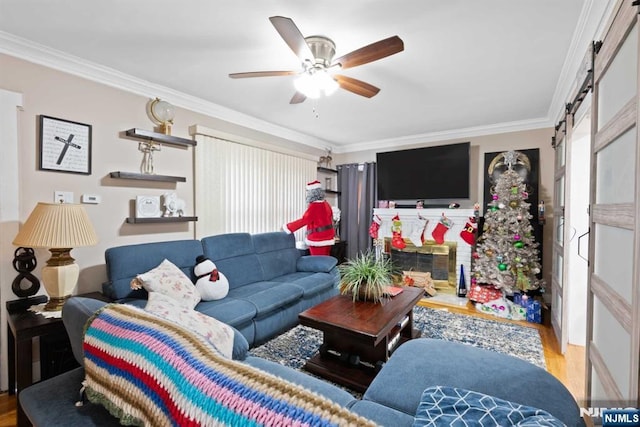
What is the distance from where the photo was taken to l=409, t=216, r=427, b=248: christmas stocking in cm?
448

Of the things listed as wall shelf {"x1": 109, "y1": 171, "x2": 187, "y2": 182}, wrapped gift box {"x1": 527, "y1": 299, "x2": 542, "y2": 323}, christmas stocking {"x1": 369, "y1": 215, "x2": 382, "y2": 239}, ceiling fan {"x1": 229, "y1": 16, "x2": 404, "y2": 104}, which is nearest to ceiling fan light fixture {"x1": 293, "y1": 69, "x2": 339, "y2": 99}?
ceiling fan {"x1": 229, "y1": 16, "x2": 404, "y2": 104}

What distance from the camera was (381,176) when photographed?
191 inches

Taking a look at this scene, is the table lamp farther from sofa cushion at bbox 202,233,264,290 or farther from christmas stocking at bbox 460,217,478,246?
christmas stocking at bbox 460,217,478,246

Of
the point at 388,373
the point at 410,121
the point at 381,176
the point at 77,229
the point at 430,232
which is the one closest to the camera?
the point at 388,373

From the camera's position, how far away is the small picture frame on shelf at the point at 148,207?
107 inches

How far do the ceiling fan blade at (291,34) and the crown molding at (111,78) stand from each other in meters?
1.83

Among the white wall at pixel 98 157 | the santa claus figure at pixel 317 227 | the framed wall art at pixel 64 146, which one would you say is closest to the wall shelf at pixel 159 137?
the white wall at pixel 98 157

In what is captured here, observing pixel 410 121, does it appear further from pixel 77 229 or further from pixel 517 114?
pixel 77 229

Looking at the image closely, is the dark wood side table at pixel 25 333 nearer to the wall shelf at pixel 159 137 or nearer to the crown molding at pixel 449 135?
the wall shelf at pixel 159 137

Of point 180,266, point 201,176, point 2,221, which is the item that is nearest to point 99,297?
point 180,266

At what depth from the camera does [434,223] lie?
14.4ft

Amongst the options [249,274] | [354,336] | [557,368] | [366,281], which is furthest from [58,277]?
[557,368]

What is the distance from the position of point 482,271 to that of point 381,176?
2.08 metres

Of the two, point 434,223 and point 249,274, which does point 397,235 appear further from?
point 249,274
